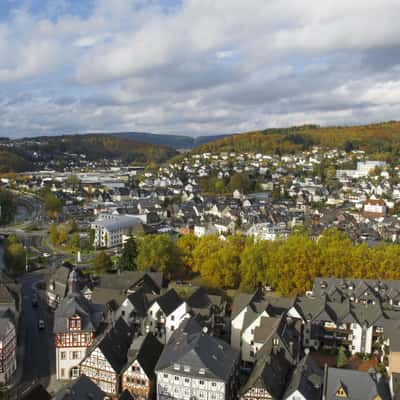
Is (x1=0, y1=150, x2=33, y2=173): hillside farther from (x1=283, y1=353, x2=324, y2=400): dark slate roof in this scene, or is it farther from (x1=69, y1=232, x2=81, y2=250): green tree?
(x1=283, y1=353, x2=324, y2=400): dark slate roof

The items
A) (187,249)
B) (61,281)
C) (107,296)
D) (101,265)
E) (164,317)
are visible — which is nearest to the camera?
(164,317)

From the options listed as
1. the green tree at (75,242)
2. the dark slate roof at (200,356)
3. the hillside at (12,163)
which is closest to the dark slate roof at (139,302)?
the dark slate roof at (200,356)

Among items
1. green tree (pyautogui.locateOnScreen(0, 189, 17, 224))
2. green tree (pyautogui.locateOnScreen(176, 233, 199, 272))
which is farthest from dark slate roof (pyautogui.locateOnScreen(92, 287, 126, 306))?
green tree (pyautogui.locateOnScreen(0, 189, 17, 224))

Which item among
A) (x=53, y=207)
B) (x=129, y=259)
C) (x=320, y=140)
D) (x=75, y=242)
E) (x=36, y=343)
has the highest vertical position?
(x=320, y=140)

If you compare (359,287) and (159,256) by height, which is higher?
(159,256)

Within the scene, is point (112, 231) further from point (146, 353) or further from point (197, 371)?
point (197, 371)

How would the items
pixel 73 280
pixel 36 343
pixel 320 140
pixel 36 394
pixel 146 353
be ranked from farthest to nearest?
pixel 320 140 → pixel 73 280 → pixel 36 343 → pixel 146 353 → pixel 36 394

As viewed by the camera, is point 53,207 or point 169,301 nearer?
point 169,301

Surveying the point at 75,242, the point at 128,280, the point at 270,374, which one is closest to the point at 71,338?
the point at 128,280
